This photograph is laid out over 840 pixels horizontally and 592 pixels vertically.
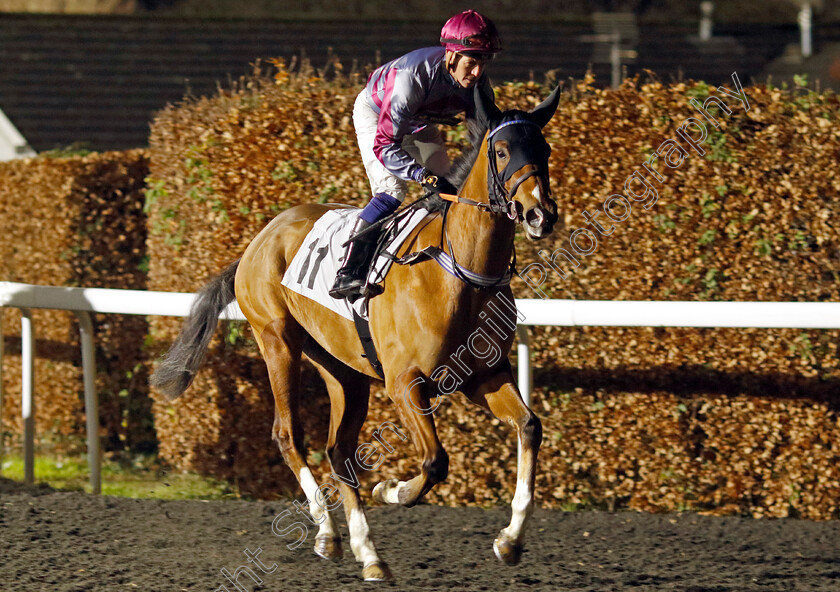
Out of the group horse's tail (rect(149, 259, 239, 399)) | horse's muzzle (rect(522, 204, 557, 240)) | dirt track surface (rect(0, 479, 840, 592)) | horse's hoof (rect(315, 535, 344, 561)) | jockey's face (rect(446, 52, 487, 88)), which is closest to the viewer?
horse's muzzle (rect(522, 204, 557, 240))

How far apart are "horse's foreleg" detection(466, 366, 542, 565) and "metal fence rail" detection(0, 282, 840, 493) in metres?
1.10

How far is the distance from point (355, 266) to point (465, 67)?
2.97ft

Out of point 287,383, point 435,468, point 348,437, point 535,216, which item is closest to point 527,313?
point 348,437

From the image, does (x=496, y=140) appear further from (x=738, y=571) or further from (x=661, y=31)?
(x=661, y=31)

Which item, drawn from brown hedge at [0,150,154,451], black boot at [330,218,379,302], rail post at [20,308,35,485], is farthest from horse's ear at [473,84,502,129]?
brown hedge at [0,150,154,451]

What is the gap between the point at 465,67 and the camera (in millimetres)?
3641

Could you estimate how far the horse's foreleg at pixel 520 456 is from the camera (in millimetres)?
3410

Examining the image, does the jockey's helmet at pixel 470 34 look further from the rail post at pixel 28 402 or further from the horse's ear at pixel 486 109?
the rail post at pixel 28 402

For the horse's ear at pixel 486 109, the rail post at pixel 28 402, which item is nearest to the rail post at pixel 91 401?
the rail post at pixel 28 402

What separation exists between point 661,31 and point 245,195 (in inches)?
386

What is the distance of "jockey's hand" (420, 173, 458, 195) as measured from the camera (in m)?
3.66

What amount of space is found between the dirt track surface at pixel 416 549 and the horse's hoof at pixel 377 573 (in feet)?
0.10

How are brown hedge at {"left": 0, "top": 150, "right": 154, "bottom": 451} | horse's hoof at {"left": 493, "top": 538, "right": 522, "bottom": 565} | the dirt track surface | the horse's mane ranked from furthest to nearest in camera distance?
1. brown hedge at {"left": 0, "top": 150, "right": 154, "bottom": 451}
2. the dirt track surface
3. the horse's mane
4. horse's hoof at {"left": 493, "top": 538, "right": 522, "bottom": 565}

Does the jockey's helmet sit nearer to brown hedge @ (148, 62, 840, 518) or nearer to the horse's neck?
the horse's neck
